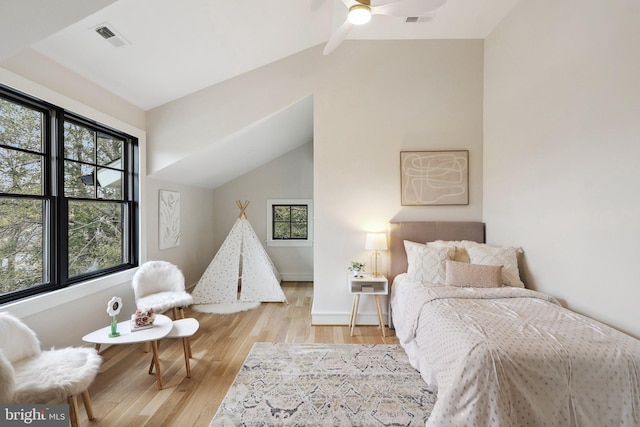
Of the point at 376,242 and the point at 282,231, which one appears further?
the point at 282,231

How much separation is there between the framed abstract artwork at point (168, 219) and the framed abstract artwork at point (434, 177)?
3.11 meters

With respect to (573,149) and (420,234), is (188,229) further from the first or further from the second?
(573,149)

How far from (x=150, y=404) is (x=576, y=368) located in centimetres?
263

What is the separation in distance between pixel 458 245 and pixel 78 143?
157 inches

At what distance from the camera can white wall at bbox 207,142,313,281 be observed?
5641 mm

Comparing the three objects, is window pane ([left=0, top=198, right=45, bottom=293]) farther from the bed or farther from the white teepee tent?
the bed

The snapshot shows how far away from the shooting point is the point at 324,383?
7.47ft

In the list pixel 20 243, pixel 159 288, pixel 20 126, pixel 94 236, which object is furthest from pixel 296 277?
pixel 20 126

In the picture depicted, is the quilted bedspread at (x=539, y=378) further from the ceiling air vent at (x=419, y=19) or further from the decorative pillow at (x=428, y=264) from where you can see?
the ceiling air vent at (x=419, y=19)

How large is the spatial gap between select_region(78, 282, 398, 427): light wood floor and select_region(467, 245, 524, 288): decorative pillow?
4.02 ft

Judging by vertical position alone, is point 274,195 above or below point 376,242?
above

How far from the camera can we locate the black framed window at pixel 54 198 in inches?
84.0

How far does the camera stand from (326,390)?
2.18 m

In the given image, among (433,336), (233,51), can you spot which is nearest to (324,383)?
(433,336)
